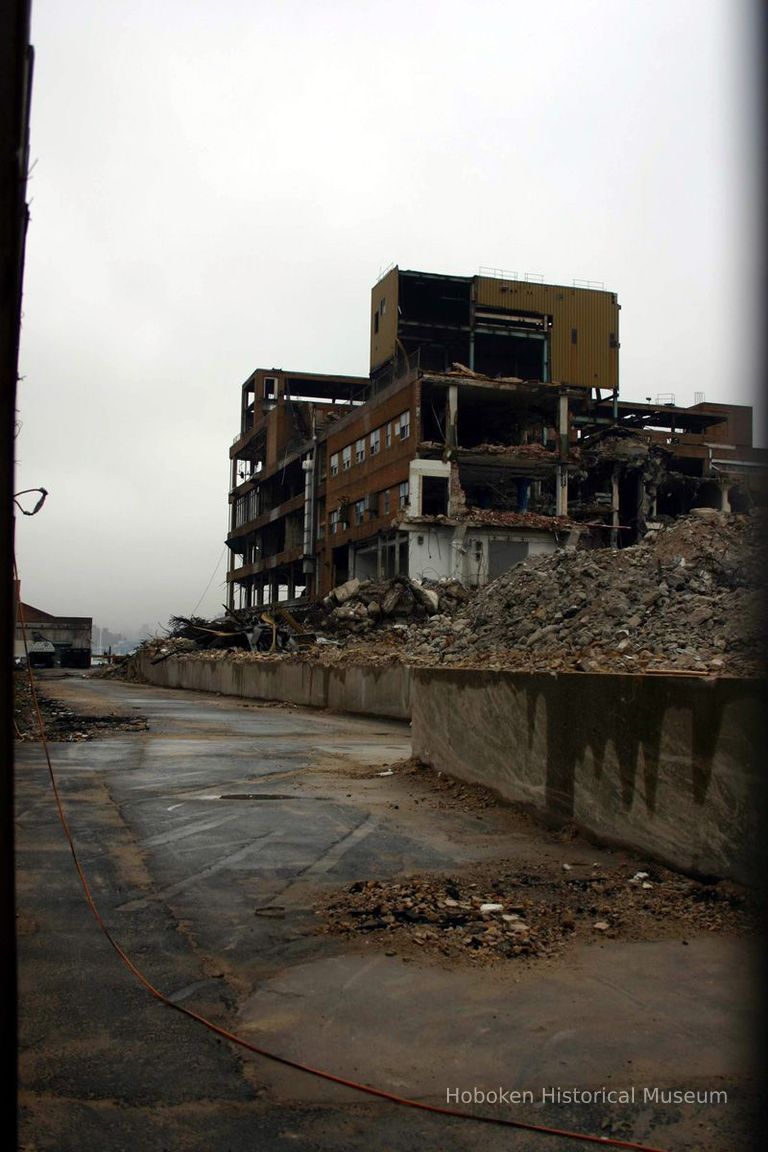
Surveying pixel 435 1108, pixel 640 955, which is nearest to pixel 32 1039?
pixel 435 1108

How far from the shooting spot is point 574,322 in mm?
60719

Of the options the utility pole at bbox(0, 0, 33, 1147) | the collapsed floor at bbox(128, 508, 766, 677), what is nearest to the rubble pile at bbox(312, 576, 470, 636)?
the collapsed floor at bbox(128, 508, 766, 677)

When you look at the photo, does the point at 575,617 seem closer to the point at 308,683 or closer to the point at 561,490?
the point at 308,683

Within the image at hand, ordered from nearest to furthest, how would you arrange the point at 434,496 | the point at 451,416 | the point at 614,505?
the point at 451,416, the point at 434,496, the point at 614,505

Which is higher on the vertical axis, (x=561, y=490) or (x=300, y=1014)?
(x=561, y=490)

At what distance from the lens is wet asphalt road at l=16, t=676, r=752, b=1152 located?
2865 millimetres

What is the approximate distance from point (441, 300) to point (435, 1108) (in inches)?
2282

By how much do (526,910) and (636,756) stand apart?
1.32 m

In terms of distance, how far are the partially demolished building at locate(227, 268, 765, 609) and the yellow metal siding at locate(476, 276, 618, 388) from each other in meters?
0.10

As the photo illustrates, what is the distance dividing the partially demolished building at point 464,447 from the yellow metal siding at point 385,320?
0.14m

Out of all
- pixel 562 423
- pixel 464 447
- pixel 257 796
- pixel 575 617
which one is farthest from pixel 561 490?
pixel 257 796

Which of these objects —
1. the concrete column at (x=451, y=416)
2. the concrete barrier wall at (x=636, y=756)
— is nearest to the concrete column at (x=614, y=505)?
the concrete column at (x=451, y=416)

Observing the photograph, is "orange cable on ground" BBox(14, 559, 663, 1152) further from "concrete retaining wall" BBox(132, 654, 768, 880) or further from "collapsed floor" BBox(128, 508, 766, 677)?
"concrete retaining wall" BBox(132, 654, 768, 880)

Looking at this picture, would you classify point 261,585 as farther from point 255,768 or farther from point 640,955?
point 640,955
